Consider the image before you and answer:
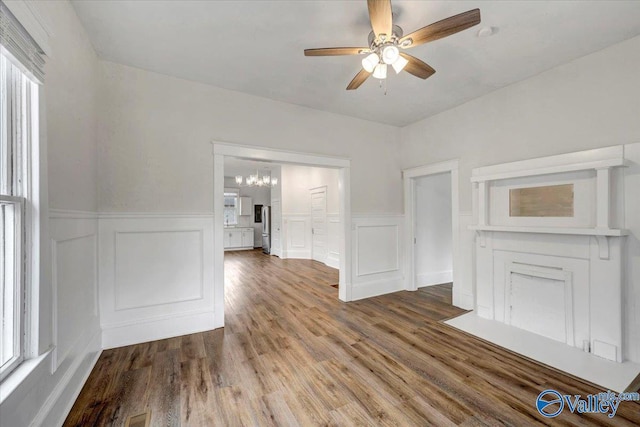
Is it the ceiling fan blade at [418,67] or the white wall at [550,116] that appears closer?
the ceiling fan blade at [418,67]

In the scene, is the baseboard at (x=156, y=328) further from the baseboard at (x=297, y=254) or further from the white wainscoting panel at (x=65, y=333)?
the baseboard at (x=297, y=254)

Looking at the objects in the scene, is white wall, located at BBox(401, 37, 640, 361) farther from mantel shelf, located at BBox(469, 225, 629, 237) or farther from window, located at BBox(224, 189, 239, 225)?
window, located at BBox(224, 189, 239, 225)

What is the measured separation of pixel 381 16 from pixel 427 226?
380 cm

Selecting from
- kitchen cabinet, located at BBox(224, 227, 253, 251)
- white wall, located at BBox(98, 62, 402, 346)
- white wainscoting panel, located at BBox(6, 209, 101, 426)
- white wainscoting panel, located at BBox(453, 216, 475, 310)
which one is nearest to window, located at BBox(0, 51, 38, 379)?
white wainscoting panel, located at BBox(6, 209, 101, 426)

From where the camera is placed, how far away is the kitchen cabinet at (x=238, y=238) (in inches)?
374

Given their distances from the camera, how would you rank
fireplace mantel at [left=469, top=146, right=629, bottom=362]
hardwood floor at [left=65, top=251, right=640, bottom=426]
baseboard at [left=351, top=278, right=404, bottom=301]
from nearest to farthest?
hardwood floor at [left=65, top=251, right=640, bottom=426]
fireplace mantel at [left=469, top=146, right=629, bottom=362]
baseboard at [left=351, top=278, right=404, bottom=301]

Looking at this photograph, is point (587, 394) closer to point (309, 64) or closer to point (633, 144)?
point (633, 144)

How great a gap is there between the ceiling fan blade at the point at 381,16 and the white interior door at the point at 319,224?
5.15m

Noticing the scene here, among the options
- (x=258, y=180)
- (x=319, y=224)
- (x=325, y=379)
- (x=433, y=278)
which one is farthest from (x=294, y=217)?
(x=325, y=379)

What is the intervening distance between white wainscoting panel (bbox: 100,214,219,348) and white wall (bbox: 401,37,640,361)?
3467 mm

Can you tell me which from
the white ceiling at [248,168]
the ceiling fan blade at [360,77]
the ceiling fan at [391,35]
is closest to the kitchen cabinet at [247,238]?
the white ceiling at [248,168]

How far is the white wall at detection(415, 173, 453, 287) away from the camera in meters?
4.57

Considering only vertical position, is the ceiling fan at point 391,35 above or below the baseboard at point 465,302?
above

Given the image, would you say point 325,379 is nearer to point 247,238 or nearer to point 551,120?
point 551,120
